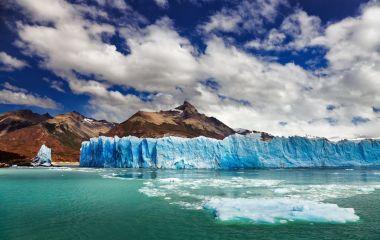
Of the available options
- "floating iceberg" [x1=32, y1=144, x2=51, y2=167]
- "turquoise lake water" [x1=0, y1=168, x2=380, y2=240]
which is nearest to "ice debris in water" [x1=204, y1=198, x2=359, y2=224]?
"turquoise lake water" [x1=0, y1=168, x2=380, y2=240]

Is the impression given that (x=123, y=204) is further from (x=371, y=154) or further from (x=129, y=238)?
(x=371, y=154)

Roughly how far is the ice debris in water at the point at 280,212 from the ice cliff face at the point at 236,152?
55428 mm

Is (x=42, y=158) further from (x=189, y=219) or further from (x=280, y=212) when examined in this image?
(x=280, y=212)

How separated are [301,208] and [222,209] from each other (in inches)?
158

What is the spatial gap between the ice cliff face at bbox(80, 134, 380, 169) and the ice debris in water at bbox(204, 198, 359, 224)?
5543 centimetres

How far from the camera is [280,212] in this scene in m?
17.7

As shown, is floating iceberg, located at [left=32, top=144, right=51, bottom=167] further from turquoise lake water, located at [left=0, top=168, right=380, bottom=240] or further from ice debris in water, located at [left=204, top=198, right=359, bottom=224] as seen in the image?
ice debris in water, located at [left=204, top=198, right=359, bottom=224]

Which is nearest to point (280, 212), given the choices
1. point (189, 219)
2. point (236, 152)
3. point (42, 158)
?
point (189, 219)

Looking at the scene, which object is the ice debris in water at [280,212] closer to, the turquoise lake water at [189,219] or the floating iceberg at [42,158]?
the turquoise lake water at [189,219]

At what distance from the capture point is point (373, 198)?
24547 mm

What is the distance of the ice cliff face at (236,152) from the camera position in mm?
74812

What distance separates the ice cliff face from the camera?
7481cm

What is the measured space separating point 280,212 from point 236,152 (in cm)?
5847

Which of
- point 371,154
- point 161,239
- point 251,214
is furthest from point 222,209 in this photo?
point 371,154
